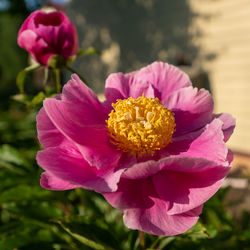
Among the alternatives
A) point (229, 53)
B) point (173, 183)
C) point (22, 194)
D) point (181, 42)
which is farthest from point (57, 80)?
point (181, 42)

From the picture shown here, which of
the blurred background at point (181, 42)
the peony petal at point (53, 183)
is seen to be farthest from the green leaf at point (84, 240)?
the blurred background at point (181, 42)

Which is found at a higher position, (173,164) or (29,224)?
(173,164)

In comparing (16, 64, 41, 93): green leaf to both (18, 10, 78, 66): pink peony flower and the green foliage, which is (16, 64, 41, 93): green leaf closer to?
(18, 10, 78, 66): pink peony flower

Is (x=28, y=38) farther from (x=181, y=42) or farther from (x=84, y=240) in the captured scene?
(x=181, y=42)

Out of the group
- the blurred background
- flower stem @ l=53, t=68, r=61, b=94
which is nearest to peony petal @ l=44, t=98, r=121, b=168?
flower stem @ l=53, t=68, r=61, b=94

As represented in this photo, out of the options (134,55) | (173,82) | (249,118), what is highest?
(173,82)

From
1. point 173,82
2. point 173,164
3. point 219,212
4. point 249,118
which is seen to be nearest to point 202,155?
point 173,164

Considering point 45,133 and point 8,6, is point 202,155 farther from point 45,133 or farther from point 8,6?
point 8,6

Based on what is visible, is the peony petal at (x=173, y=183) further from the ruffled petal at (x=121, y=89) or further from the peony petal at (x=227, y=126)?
the ruffled petal at (x=121, y=89)
